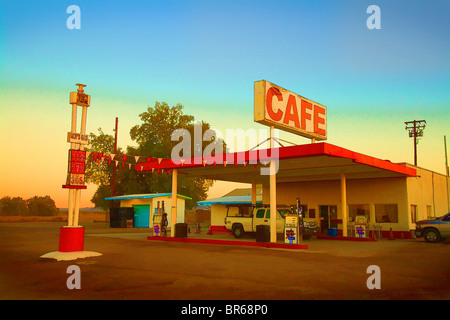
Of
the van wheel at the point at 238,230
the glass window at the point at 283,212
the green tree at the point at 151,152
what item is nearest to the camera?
the glass window at the point at 283,212

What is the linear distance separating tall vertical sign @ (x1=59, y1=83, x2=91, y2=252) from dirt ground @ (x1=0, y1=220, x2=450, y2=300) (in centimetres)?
108

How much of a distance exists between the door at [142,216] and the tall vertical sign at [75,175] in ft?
94.5

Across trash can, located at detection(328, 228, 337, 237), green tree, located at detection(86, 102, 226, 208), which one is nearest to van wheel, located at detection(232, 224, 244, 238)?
trash can, located at detection(328, 228, 337, 237)

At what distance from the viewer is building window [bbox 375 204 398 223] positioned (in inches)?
1044

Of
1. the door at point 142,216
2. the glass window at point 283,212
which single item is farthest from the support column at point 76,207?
the door at point 142,216

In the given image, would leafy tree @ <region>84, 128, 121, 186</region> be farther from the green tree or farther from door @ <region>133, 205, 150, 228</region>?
door @ <region>133, 205, 150, 228</region>

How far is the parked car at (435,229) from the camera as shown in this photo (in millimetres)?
22459

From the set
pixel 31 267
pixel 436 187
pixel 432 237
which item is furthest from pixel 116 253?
pixel 436 187

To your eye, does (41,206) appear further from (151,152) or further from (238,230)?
(238,230)

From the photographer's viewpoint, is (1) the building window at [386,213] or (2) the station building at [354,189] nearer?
(2) the station building at [354,189]

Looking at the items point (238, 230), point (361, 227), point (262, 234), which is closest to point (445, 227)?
point (361, 227)

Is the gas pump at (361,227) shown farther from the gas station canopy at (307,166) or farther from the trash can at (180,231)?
the trash can at (180,231)

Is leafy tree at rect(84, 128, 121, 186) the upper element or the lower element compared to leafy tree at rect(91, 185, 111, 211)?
upper

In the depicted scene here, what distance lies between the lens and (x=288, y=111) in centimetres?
2112
